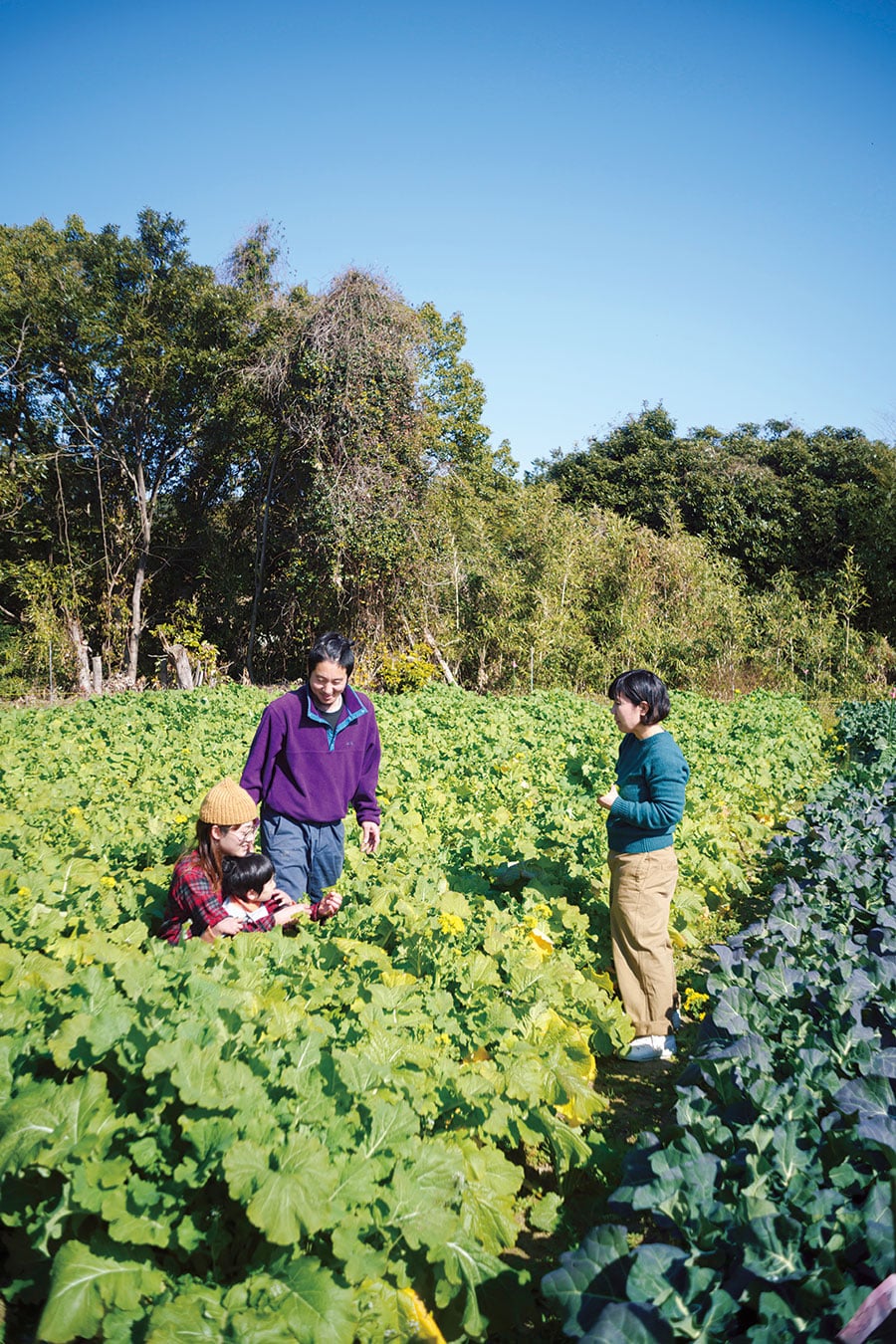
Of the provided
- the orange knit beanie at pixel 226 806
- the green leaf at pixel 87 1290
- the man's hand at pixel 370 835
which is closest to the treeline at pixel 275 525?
the man's hand at pixel 370 835

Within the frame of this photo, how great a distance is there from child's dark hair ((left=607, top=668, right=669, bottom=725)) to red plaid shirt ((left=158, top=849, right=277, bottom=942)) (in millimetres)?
1949

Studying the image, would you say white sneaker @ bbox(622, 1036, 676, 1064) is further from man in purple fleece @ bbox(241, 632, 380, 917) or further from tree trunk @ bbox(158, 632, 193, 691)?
tree trunk @ bbox(158, 632, 193, 691)

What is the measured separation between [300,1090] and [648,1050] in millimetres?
2160

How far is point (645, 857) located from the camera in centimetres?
389

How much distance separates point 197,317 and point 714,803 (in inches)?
608

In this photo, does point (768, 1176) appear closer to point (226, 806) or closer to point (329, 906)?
point (329, 906)

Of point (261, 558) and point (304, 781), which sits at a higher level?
point (261, 558)

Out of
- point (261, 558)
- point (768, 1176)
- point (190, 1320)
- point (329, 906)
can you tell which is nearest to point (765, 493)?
point (261, 558)

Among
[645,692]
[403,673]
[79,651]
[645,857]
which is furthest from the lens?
[79,651]

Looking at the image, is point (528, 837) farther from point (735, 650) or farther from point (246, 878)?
point (735, 650)

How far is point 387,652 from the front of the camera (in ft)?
56.7

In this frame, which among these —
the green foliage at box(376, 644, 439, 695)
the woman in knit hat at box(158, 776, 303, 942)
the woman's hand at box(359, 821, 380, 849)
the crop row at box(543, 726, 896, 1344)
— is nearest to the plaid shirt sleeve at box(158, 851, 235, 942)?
the woman in knit hat at box(158, 776, 303, 942)

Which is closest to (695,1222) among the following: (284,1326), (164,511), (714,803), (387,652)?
(284,1326)

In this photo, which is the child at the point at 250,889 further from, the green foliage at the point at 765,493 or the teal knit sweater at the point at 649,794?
the green foliage at the point at 765,493
